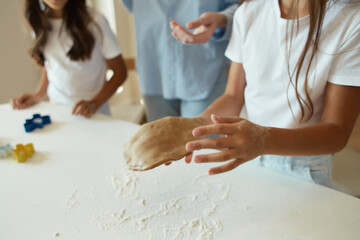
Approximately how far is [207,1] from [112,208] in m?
0.75

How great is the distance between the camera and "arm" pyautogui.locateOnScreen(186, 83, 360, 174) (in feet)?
1.58

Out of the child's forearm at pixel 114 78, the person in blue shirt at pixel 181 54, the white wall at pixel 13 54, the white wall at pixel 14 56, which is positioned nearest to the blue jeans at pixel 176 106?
the person in blue shirt at pixel 181 54

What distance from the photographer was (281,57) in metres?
0.69

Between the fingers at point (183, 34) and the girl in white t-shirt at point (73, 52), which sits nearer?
the fingers at point (183, 34)

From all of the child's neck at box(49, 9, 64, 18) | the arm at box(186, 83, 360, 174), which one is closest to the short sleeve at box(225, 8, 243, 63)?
the arm at box(186, 83, 360, 174)

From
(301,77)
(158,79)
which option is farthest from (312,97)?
(158,79)

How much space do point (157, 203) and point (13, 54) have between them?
1.93m

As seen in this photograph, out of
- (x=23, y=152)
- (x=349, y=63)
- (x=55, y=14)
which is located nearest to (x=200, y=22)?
(x=349, y=63)

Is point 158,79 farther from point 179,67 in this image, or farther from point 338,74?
point 338,74

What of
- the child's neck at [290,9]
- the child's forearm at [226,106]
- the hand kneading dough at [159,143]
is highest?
the child's neck at [290,9]

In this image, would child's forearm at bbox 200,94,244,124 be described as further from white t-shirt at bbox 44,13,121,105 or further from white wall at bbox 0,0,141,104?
white wall at bbox 0,0,141,104

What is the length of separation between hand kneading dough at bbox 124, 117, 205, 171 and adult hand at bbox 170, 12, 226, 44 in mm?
264

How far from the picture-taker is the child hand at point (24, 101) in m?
1.14

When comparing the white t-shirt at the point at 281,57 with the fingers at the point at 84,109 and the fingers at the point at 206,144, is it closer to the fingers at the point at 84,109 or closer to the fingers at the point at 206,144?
the fingers at the point at 206,144
